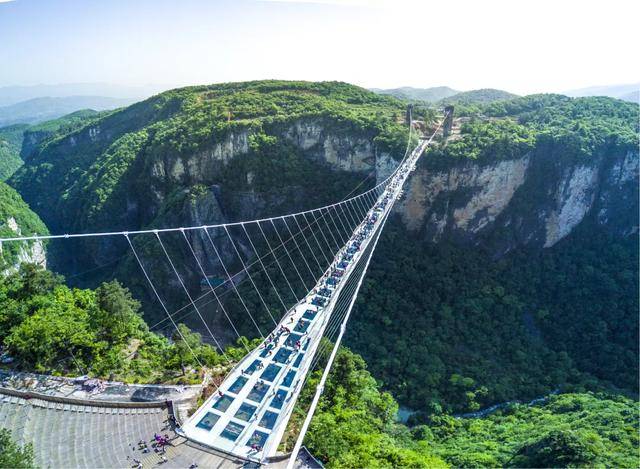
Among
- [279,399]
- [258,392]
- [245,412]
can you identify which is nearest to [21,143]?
[258,392]

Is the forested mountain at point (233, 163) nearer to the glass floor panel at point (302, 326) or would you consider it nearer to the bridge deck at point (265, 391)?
the bridge deck at point (265, 391)

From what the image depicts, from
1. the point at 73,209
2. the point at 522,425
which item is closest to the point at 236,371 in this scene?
the point at 522,425

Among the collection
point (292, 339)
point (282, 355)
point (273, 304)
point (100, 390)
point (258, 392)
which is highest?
point (292, 339)

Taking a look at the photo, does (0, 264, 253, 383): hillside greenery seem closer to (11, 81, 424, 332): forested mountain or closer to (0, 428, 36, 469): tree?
(0, 428, 36, 469): tree

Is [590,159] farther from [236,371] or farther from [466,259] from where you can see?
[236,371]

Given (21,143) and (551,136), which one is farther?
(21,143)

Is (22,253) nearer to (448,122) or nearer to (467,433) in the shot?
(467,433)
